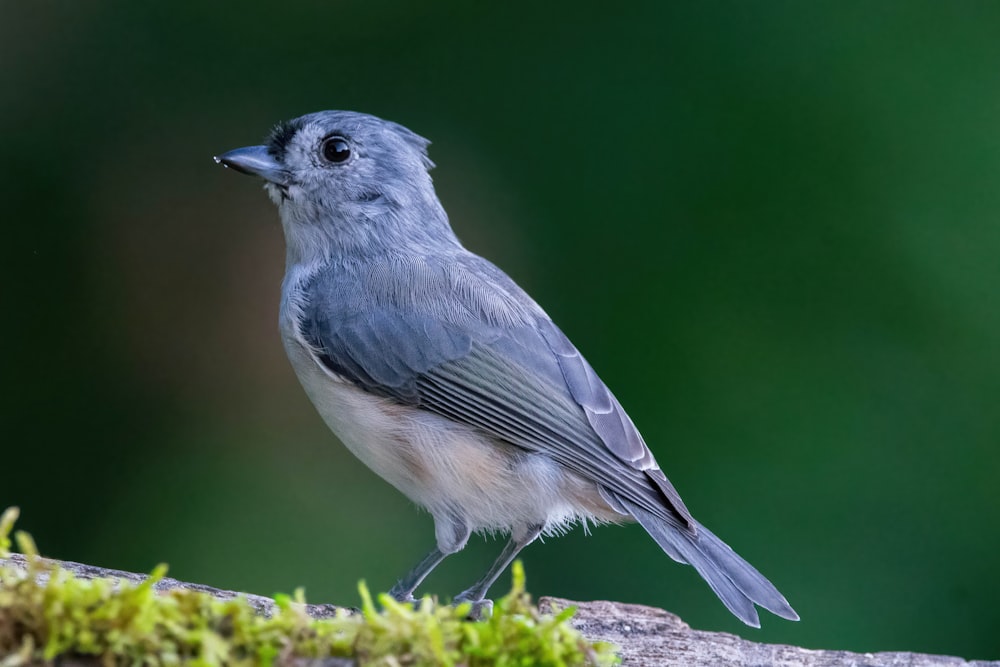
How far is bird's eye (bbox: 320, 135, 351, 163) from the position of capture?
4.16 meters

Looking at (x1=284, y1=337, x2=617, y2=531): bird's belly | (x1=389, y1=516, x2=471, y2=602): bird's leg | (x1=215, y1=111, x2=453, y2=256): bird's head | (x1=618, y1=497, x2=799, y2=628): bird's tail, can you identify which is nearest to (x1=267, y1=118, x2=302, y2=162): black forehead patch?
(x1=215, y1=111, x2=453, y2=256): bird's head

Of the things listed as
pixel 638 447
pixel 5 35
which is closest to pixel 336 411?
pixel 638 447

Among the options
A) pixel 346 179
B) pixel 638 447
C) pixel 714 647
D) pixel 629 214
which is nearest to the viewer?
pixel 714 647

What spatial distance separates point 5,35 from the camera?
5211mm

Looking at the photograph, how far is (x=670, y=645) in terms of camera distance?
3.30 metres

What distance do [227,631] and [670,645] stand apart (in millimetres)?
1694

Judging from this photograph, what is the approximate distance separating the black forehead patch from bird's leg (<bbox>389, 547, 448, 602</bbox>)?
153cm

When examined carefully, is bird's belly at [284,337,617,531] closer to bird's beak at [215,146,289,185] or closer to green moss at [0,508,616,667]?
bird's beak at [215,146,289,185]

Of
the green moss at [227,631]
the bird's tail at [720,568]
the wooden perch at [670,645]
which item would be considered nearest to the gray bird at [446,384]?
the bird's tail at [720,568]

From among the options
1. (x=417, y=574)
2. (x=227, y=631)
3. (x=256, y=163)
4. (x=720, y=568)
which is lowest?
(x=227, y=631)

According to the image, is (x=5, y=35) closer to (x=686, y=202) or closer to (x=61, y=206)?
(x=61, y=206)

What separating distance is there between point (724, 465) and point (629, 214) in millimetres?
1185

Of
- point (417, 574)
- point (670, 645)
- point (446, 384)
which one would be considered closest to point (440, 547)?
point (417, 574)

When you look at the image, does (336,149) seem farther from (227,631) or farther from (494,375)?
(227,631)
